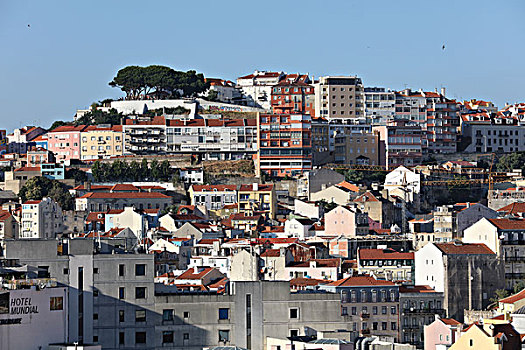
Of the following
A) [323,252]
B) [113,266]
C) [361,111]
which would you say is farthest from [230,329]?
[361,111]

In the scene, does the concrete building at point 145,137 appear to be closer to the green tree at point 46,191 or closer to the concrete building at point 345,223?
the green tree at point 46,191

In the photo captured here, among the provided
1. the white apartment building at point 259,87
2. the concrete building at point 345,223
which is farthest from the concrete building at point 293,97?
the concrete building at point 345,223

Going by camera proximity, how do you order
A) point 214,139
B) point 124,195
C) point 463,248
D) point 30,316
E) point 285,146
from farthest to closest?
point 214,139 → point 285,146 → point 124,195 → point 463,248 → point 30,316

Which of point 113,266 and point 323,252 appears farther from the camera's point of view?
point 323,252

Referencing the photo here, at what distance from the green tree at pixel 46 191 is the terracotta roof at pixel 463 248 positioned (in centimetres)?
3609

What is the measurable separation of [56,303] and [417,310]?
23.8 metres

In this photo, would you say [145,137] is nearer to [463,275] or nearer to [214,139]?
[214,139]

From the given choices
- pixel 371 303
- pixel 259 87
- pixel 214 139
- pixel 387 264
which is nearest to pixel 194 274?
pixel 371 303

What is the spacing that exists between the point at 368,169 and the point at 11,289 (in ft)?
219

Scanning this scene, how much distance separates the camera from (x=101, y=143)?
10456cm

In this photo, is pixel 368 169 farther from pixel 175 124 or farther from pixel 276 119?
pixel 175 124

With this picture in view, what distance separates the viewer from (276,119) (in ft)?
322

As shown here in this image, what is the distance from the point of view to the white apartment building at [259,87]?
118 metres

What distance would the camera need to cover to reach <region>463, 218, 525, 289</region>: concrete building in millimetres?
59812
